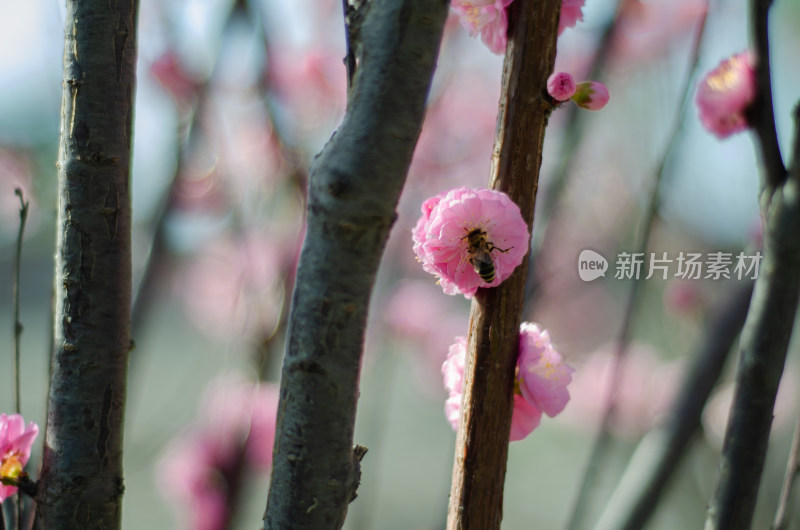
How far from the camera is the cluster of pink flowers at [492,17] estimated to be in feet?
1.66

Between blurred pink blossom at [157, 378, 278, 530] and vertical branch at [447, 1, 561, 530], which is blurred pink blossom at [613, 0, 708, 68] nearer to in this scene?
blurred pink blossom at [157, 378, 278, 530]

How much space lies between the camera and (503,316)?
0.47 metres

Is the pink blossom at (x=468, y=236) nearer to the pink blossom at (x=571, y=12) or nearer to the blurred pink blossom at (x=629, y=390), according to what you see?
the pink blossom at (x=571, y=12)

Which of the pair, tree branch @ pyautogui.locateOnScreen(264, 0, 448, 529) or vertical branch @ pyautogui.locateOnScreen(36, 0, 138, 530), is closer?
tree branch @ pyautogui.locateOnScreen(264, 0, 448, 529)

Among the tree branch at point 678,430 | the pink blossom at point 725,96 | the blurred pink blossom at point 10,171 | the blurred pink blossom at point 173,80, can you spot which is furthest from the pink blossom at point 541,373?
the blurred pink blossom at point 10,171

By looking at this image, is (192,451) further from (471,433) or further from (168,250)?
(471,433)

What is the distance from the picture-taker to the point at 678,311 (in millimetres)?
2246

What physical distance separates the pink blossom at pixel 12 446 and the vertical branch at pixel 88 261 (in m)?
0.03

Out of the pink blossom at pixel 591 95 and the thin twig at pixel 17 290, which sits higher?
the pink blossom at pixel 591 95

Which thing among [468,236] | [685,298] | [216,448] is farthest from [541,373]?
[685,298]

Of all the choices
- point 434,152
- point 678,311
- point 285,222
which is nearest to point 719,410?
point 678,311

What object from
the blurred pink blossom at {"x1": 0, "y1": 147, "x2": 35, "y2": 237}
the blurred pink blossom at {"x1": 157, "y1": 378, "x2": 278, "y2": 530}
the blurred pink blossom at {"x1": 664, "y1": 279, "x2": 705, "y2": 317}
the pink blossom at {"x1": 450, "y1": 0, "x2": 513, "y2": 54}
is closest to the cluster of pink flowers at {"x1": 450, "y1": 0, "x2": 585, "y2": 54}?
the pink blossom at {"x1": 450, "y1": 0, "x2": 513, "y2": 54}

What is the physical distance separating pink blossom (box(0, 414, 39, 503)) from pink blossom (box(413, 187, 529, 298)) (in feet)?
1.08

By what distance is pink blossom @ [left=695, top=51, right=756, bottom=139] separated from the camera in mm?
848
